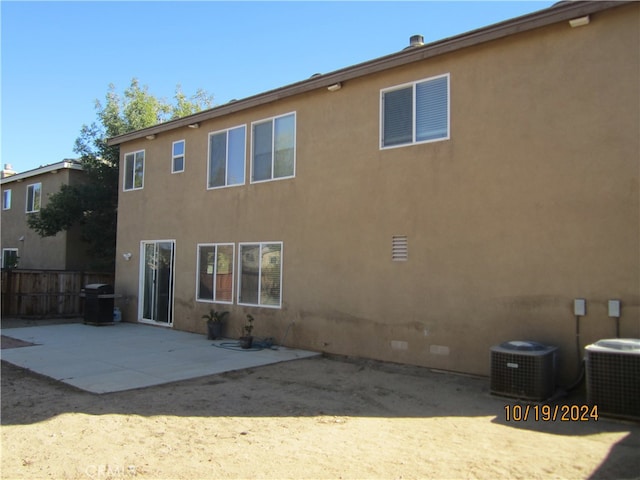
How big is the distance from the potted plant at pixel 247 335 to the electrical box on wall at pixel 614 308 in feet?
21.9

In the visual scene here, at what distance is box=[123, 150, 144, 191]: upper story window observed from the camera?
587 inches

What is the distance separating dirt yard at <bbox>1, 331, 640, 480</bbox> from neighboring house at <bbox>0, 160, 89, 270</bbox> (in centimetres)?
1294

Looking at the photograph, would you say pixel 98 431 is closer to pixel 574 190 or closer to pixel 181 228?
pixel 574 190

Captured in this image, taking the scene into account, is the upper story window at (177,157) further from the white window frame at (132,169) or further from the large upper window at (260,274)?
the large upper window at (260,274)

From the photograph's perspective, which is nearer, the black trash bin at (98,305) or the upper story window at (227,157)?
the upper story window at (227,157)

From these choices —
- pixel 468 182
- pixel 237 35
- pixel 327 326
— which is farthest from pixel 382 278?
pixel 237 35

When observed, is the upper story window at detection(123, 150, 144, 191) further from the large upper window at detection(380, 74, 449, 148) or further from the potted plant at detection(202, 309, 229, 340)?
the large upper window at detection(380, 74, 449, 148)

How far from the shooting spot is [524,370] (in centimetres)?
618

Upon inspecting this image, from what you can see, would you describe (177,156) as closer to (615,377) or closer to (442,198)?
(442,198)

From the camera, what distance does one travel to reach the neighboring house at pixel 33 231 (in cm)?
1919

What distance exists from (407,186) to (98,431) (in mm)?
5967

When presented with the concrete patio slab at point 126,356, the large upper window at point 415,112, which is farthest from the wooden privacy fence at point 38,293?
the large upper window at point 415,112

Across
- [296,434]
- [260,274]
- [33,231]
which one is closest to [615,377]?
[296,434]

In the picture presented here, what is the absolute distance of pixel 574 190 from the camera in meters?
6.82
